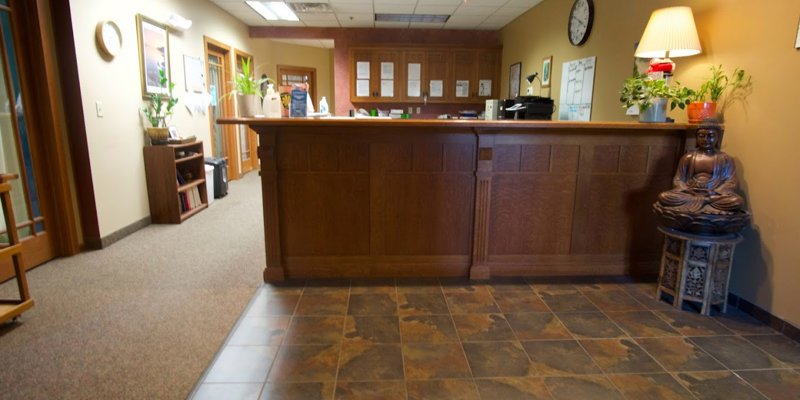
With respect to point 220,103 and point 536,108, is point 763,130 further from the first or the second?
Answer: point 220,103

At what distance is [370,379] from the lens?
6.05ft

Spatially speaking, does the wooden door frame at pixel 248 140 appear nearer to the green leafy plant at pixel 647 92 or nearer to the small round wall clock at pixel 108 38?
the small round wall clock at pixel 108 38

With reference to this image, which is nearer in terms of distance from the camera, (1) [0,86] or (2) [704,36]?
(2) [704,36]

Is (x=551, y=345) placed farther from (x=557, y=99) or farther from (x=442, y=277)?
(x=557, y=99)

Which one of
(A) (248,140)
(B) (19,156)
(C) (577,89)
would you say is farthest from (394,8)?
(B) (19,156)

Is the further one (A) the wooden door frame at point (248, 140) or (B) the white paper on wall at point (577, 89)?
(A) the wooden door frame at point (248, 140)

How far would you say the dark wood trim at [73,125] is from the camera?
3191 mm

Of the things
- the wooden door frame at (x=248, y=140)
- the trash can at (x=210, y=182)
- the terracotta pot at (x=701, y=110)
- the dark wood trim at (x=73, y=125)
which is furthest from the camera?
the wooden door frame at (x=248, y=140)

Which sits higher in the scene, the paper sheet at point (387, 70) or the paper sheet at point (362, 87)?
the paper sheet at point (387, 70)

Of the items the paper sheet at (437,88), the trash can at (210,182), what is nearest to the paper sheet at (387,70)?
the paper sheet at (437,88)

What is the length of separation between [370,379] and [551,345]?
3.05ft

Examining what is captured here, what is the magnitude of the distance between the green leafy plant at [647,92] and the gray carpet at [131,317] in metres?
2.81

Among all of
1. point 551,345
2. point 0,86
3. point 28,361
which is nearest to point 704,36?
point 551,345

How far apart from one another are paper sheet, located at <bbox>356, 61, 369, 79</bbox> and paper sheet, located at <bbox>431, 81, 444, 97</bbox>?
1.14 meters
